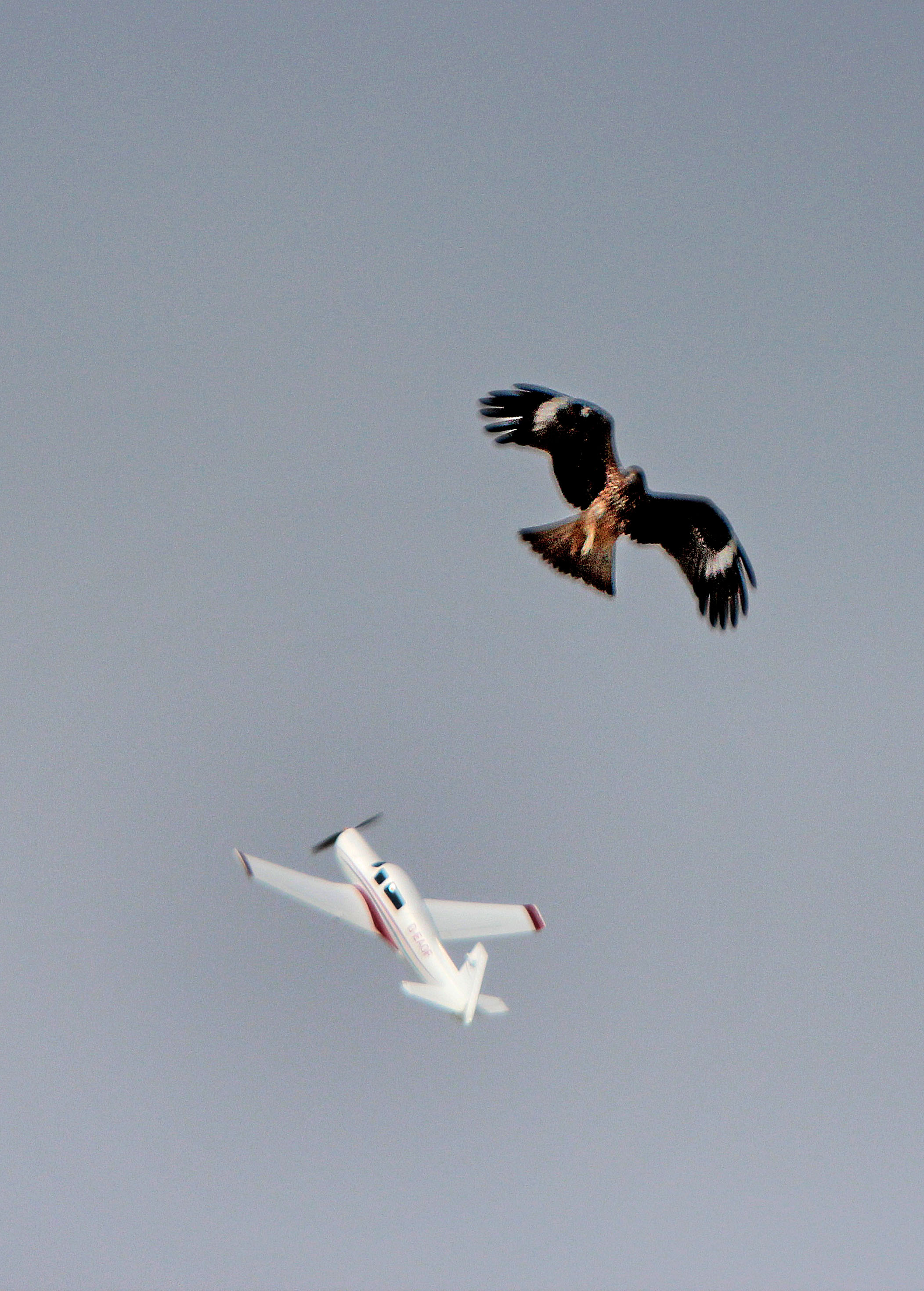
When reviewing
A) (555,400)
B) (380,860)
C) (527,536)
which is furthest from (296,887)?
(555,400)

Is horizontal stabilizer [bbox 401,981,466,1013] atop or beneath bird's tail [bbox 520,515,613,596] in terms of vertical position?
beneath

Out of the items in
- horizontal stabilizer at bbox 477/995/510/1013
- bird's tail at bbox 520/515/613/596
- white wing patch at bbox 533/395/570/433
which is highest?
white wing patch at bbox 533/395/570/433

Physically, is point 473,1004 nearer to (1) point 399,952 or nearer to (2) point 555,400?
(1) point 399,952

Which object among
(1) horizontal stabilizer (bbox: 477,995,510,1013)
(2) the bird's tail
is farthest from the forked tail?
(2) the bird's tail

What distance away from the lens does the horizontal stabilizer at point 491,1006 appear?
133 ft

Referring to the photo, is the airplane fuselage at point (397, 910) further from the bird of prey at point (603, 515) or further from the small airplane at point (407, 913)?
the bird of prey at point (603, 515)

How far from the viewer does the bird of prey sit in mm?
34781

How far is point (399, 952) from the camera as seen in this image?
4375cm

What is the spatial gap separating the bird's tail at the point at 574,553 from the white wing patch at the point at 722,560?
85.1 inches

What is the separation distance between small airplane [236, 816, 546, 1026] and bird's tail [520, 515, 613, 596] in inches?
420

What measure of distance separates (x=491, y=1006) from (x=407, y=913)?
178 inches

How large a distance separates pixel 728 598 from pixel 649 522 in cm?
242

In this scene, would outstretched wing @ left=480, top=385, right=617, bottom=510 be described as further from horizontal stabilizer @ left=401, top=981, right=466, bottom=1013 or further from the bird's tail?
horizontal stabilizer @ left=401, top=981, right=466, bottom=1013

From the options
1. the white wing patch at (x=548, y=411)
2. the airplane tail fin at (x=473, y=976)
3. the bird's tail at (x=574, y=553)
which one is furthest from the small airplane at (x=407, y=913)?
the white wing patch at (x=548, y=411)
